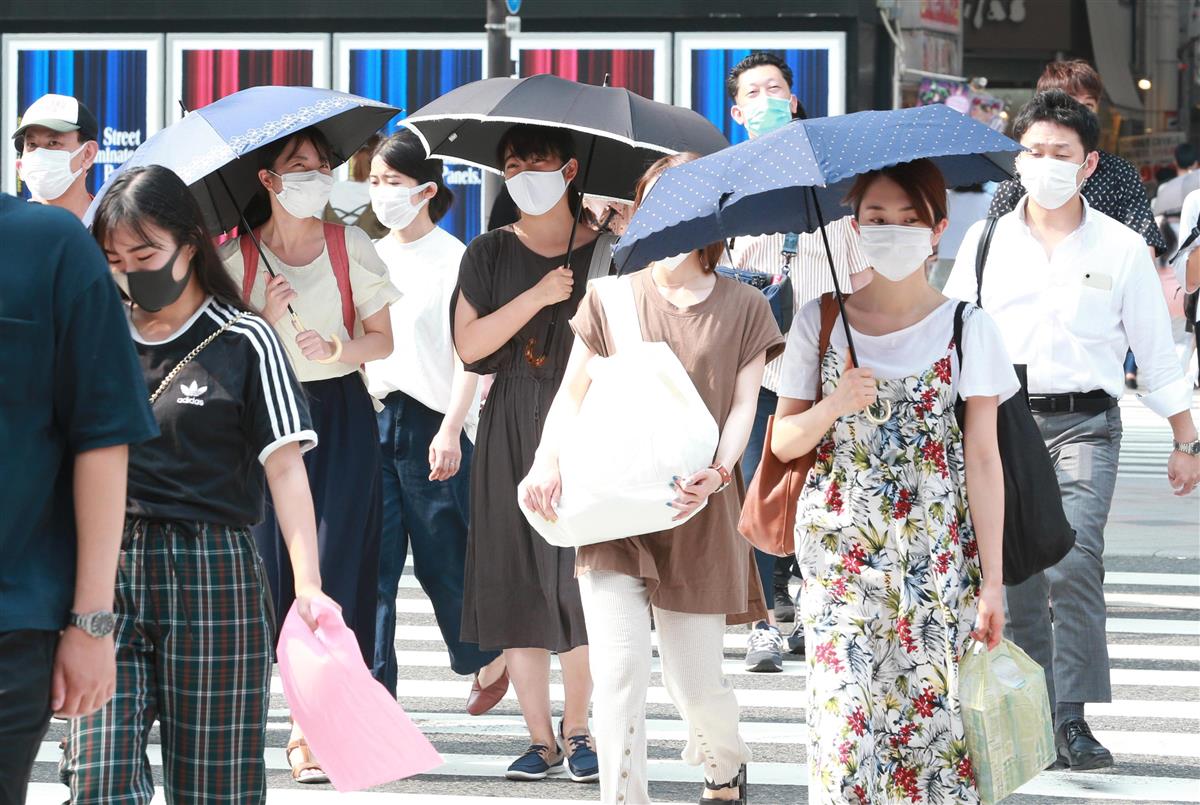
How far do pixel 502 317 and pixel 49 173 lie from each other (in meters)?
2.11

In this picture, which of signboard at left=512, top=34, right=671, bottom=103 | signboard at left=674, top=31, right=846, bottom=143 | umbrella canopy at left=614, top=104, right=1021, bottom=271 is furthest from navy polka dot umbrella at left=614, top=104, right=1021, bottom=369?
signboard at left=512, top=34, right=671, bottom=103

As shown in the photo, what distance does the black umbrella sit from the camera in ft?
Result: 19.1

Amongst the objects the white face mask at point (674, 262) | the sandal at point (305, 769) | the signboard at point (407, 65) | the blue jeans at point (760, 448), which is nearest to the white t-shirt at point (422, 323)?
the blue jeans at point (760, 448)

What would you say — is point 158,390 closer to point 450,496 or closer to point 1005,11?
point 450,496

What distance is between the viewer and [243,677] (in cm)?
403

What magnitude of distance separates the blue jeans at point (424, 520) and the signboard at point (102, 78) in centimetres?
1144

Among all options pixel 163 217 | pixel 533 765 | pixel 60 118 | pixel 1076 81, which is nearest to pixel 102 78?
pixel 60 118

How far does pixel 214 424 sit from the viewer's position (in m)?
4.09

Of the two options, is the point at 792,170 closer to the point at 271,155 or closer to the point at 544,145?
the point at 544,145

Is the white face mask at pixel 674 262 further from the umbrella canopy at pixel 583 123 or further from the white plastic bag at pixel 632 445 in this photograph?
the umbrella canopy at pixel 583 123

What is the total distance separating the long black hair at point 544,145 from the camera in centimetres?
602

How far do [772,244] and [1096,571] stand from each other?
189 centimetres

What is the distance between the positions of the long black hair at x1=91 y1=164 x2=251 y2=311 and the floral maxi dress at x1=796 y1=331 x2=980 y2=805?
1.48 m

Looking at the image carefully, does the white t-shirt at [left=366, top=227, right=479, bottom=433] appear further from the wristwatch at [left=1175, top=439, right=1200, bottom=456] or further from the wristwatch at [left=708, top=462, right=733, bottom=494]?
the wristwatch at [left=1175, top=439, right=1200, bottom=456]
